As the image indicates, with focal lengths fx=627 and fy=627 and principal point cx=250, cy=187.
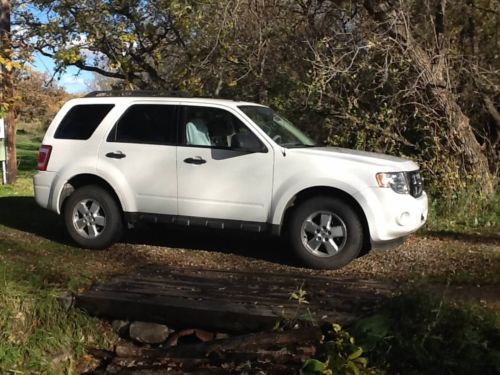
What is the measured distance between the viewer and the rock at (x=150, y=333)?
18.6ft

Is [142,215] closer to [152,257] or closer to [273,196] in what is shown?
[152,257]

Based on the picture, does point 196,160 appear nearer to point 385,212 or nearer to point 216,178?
point 216,178

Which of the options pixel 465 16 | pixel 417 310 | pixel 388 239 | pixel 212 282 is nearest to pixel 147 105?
pixel 212 282

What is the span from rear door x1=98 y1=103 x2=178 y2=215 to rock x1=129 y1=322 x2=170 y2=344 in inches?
72.3

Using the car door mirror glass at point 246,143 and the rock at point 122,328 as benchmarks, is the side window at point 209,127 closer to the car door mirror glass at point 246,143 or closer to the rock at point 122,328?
the car door mirror glass at point 246,143

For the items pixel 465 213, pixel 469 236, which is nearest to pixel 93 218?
pixel 469 236

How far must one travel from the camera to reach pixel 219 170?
700 cm

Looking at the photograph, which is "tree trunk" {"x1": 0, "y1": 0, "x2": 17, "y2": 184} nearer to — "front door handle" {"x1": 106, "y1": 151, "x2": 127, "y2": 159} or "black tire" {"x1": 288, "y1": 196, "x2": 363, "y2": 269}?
"front door handle" {"x1": 106, "y1": 151, "x2": 127, "y2": 159}

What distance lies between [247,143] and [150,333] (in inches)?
92.4

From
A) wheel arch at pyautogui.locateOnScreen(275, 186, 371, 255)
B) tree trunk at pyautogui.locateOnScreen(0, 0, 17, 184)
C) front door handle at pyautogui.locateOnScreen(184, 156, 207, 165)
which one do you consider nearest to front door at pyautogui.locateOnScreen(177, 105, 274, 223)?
front door handle at pyautogui.locateOnScreen(184, 156, 207, 165)

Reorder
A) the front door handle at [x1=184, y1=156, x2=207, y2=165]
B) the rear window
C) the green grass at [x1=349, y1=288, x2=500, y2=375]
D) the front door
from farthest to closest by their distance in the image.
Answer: the rear window
the front door handle at [x1=184, y1=156, x2=207, y2=165]
the front door
the green grass at [x1=349, y1=288, x2=500, y2=375]

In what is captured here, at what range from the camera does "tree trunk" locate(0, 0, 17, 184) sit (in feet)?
40.8

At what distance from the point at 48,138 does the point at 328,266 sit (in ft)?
12.6

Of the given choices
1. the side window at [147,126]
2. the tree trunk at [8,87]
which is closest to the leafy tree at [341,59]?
the tree trunk at [8,87]
